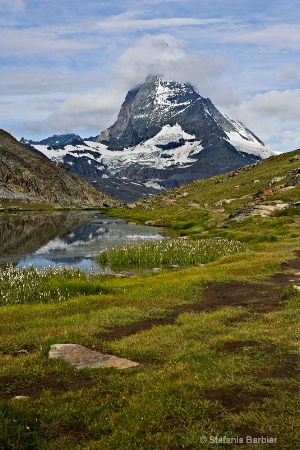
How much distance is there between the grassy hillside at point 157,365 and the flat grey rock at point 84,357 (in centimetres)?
40

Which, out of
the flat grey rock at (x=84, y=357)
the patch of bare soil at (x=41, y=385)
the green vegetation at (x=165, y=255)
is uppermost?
the green vegetation at (x=165, y=255)

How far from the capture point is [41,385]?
44.9ft

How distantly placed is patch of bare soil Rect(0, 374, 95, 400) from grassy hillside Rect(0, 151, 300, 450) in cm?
3

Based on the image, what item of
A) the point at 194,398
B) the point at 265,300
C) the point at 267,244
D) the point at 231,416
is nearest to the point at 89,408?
the point at 194,398

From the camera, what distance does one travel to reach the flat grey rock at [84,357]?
15273 mm

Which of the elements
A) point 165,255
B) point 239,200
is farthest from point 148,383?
point 239,200

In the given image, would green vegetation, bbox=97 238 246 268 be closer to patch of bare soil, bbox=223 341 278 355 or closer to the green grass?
the green grass

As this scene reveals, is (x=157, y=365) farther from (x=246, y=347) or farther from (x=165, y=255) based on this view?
(x=165, y=255)

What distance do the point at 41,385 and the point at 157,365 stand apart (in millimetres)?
3909

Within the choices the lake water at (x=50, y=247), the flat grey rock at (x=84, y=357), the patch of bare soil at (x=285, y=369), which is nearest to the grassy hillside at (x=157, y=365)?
the patch of bare soil at (x=285, y=369)

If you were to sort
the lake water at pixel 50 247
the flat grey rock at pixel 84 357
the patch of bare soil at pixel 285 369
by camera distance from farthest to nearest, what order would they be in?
the lake water at pixel 50 247, the flat grey rock at pixel 84 357, the patch of bare soil at pixel 285 369

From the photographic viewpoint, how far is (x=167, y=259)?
5453 centimetres

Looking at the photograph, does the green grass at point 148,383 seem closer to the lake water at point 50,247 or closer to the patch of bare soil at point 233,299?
the patch of bare soil at point 233,299

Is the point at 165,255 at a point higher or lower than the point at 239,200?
lower
